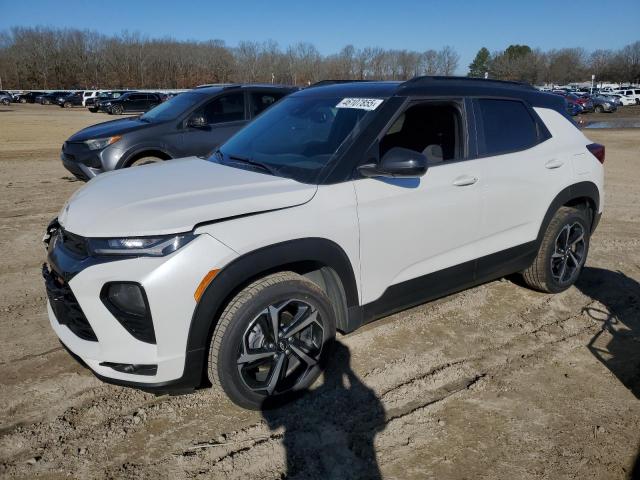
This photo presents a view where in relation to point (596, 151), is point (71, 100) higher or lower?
lower

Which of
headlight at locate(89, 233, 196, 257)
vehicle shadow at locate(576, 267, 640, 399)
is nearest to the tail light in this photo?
vehicle shadow at locate(576, 267, 640, 399)

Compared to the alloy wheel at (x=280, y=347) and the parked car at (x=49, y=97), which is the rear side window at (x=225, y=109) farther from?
the parked car at (x=49, y=97)

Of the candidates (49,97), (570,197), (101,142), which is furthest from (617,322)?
(49,97)

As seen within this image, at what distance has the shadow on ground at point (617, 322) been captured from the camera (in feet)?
12.1

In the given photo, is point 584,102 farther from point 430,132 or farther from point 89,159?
point 430,132

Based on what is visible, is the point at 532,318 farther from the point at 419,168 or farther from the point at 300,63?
the point at 300,63

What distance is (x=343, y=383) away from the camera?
11.4 feet

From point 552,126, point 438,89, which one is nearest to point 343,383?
point 438,89

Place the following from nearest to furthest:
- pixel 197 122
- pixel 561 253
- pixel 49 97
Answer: pixel 561 253, pixel 197 122, pixel 49 97

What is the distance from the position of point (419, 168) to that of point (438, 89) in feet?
3.09

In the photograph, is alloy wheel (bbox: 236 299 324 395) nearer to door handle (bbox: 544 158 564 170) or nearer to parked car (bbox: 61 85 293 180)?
door handle (bbox: 544 158 564 170)

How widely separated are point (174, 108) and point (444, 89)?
5.67 metres

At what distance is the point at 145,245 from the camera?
2654 mm

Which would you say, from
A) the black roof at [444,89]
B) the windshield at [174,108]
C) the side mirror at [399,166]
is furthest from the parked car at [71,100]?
the side mirror at [399,166]
